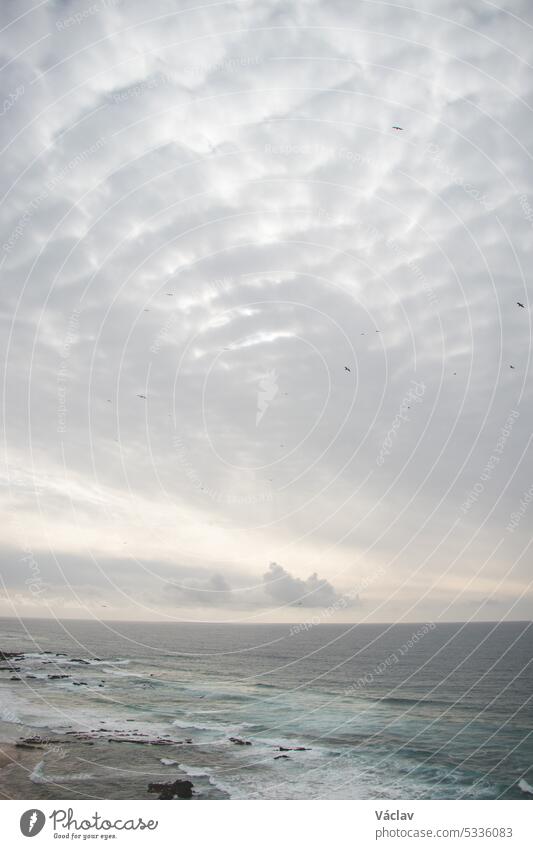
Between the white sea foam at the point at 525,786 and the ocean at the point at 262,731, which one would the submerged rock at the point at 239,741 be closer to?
the ocean at the point at 262,731

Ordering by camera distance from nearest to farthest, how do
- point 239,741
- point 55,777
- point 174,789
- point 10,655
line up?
1. point 174,789
2. point 55,777
3. point 239,741
4. point 10,655

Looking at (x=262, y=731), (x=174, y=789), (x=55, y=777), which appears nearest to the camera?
(x=174, y=789)

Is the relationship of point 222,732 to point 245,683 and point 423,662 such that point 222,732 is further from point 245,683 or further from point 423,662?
point 423,662

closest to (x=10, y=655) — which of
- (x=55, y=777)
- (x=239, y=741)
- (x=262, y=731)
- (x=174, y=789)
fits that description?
(x=262, y=731)

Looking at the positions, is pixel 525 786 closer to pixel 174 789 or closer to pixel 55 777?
pixel 174 789

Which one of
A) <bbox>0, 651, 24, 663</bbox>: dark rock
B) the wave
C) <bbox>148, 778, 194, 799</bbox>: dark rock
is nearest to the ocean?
the wave

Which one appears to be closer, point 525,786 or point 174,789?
point 174,789

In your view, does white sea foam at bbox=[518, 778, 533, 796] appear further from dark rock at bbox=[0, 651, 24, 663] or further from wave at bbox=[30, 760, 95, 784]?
dark rock at bbox=[0, 651, 24, 663]

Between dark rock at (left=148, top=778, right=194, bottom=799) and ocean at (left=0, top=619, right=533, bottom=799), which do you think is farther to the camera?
ocean at (left=0, top=619, right=533, bottom=799)
